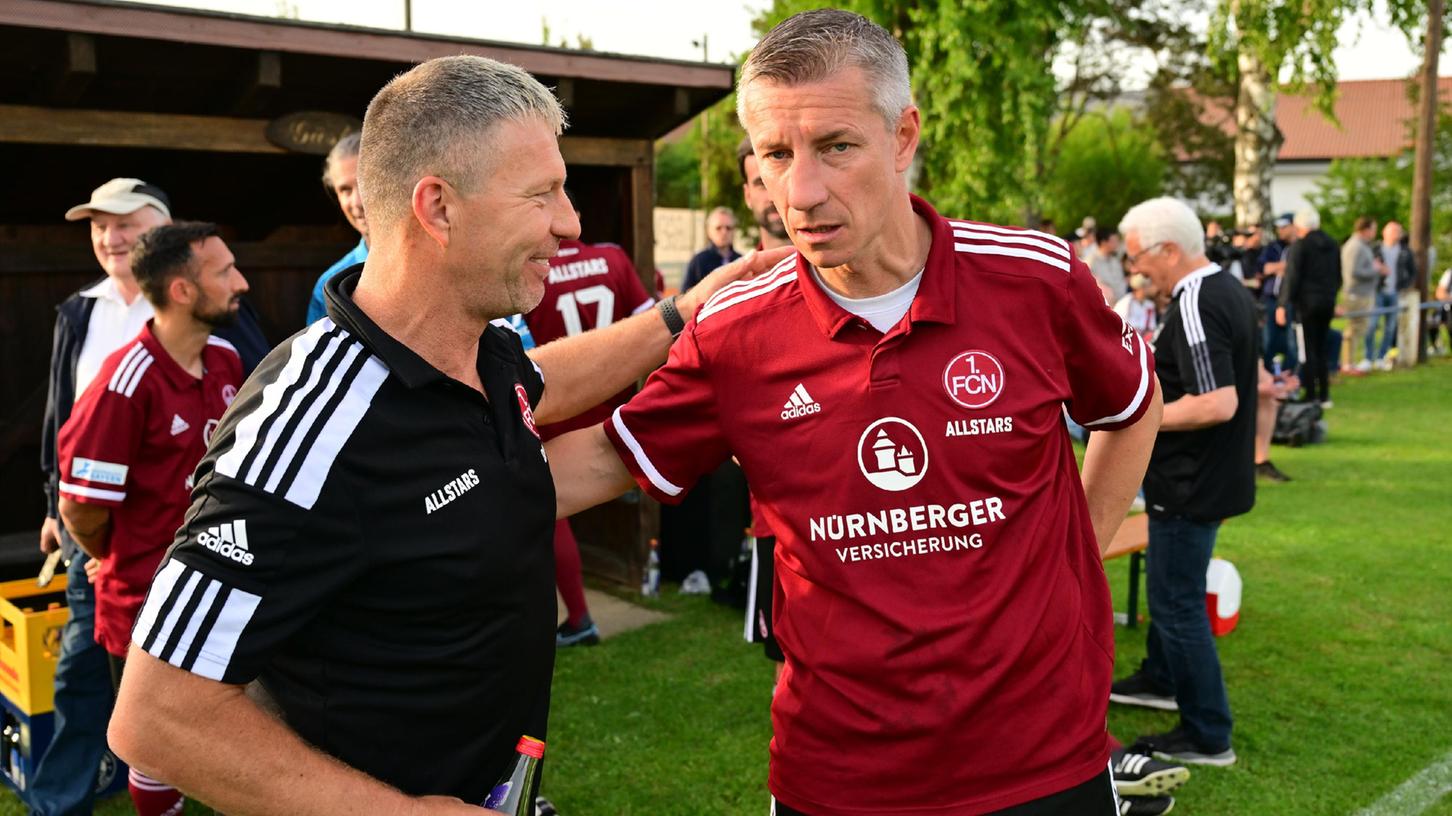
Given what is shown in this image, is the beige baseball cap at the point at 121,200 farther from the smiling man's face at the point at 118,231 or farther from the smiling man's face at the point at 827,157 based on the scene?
the smiling man's face at the point at 827,157

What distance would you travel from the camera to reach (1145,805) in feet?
13.8

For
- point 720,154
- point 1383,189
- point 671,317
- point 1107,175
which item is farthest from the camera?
point 1107,175

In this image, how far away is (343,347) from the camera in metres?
1.70

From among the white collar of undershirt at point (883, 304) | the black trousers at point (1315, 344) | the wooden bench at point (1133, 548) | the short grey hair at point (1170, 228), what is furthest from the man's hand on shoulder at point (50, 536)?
the black trousers at point (1315, 344)

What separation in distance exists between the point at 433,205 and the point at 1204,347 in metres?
3.55

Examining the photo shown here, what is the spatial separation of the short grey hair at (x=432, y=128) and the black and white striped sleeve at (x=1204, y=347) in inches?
135

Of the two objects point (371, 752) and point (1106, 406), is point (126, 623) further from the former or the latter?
point (1106, 406)

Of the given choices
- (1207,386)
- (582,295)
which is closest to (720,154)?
(582,295)

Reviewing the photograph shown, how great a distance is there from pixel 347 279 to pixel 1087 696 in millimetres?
1521

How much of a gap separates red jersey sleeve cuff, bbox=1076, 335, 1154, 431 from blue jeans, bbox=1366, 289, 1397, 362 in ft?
58.1

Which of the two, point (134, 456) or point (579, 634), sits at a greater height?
point (134, 456)

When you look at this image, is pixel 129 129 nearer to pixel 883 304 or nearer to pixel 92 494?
pixel 92 494

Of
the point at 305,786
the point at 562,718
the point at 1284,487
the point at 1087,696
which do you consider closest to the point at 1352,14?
the point at 1284,487

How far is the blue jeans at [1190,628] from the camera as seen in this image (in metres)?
4.55
